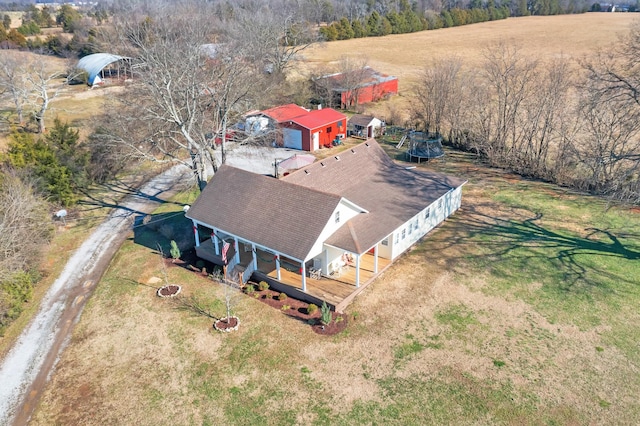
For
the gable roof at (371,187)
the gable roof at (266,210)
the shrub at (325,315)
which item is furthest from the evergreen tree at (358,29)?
the shrub at (325,315)

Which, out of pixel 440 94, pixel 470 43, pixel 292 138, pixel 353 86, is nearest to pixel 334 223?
pixel 292 138

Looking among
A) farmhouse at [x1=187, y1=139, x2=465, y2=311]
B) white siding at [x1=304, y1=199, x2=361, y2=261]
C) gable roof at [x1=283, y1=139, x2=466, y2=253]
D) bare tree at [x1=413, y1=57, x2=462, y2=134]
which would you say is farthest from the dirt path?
bare tree at [x1=413, y1=57, x2=462, y2=134]

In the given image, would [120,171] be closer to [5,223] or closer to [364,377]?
[5,223]

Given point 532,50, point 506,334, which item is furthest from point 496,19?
point 506,334

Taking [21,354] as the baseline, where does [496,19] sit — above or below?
above

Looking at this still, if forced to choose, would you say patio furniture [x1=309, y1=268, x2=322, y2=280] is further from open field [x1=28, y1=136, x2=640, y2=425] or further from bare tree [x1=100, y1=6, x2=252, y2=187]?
bare tree [x1=100, y1=6, x2=252, y2=187]

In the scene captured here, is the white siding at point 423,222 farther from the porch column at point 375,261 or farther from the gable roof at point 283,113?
the gable roof at point 283,113
